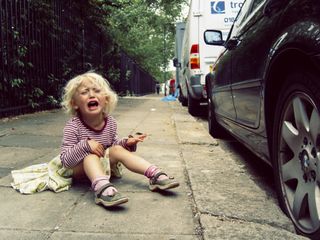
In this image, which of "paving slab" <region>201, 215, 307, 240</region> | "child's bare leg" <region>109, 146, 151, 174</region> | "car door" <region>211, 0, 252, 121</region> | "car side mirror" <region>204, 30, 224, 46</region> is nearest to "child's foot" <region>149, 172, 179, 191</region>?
"child's bare leg" <region>109, 146, 151, 174</region>

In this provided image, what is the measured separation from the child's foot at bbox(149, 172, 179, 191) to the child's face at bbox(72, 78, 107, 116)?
0.61 metres

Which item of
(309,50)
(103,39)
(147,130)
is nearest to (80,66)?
(103,39)

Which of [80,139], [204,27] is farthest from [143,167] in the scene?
[204,27]

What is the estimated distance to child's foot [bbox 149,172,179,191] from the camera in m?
2.53

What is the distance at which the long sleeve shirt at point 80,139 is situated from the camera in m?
2.59

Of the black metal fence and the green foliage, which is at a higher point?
the green foliage

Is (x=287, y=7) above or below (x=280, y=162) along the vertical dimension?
above

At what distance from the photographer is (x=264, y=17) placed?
2.50 metres

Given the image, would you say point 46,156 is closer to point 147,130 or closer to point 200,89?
point 147,130

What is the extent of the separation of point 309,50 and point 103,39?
12.3m

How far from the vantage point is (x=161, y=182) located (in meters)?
2.56

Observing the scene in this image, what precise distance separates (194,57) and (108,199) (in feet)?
17.8

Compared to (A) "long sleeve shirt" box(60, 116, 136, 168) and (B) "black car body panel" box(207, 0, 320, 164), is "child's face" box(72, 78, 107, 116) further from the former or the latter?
(B) "black car body panel" box(207, 0, 320, 164)

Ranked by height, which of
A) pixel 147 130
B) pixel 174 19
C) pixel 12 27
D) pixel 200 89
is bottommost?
pixel 147 130
